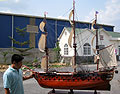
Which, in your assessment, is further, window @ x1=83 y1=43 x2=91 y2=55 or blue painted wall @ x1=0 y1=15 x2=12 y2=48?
blue painted wall @ x1=0 y1=15 x2=12 y2=48

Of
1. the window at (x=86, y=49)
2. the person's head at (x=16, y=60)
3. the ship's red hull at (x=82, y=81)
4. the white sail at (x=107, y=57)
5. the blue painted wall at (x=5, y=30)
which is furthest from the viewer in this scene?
the blue painted wall at (x=5, y=30)

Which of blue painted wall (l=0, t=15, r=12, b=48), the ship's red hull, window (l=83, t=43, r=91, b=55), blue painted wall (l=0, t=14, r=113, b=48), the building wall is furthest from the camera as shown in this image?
blue painted wall (l=0, t=14, r=113, b=48)

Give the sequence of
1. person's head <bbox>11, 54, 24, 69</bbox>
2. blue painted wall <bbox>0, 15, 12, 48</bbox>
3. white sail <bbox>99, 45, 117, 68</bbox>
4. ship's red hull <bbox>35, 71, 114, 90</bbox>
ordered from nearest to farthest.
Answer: person's head <bbox>11, 54, 24, 69</bbox>
ship's red hull <bbox>35, 71, 114, 90</bbox>
white sail <bbox>99, 45, 117, 68</bbox>
blue painted wall <bbox>0, 15, 12, 48</bbox>

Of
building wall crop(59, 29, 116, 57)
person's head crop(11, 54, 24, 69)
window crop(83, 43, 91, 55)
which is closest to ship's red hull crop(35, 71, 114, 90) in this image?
person's head crop(11, 54, 24, 69)

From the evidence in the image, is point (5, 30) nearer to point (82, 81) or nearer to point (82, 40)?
point (82, 40)

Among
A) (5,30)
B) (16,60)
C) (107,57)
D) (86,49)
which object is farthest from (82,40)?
(16,60)

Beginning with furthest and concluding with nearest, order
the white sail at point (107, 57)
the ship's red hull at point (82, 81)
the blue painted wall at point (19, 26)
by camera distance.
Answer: the blue painted wall at point (19, 26)
the white sail at point (107, 57)
the ship's red hull at point (82, 81)

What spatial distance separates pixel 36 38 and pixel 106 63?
16.8m

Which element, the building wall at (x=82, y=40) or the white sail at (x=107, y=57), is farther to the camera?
the building wall at (x=82, y=40)

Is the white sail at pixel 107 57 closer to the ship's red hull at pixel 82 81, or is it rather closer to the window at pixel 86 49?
the ship's red hull at pixel 82 81

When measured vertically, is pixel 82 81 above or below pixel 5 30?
below

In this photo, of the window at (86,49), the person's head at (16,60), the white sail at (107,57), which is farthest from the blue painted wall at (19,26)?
the person's head at (16,60)

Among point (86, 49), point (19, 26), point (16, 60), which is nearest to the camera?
point (16, 60)

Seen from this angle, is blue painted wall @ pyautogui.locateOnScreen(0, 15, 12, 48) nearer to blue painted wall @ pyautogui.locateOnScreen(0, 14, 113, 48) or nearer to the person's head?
blue painted wall @ pyautogui.locateOnScreen(0, 14, 113, 48)
